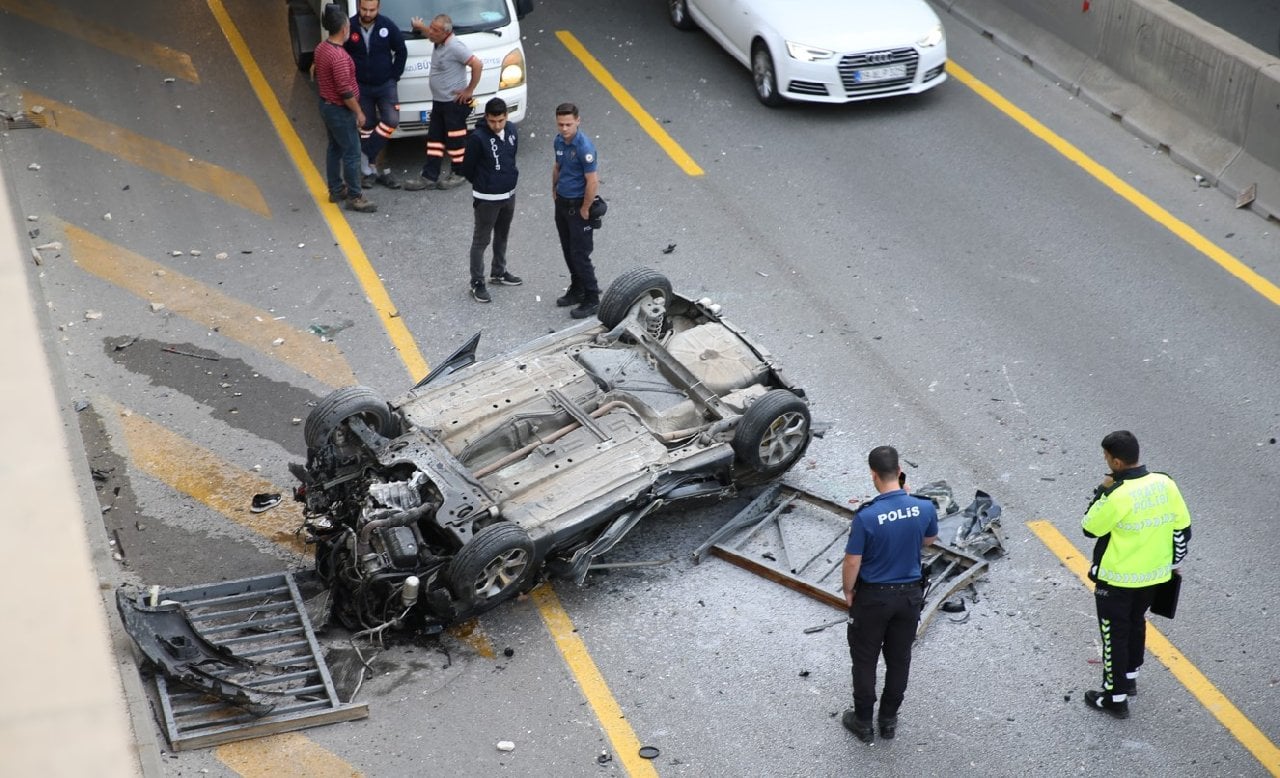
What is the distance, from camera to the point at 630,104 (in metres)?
15.8

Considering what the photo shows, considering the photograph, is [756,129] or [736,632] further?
[756,129]

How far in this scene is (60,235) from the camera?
1338 cm

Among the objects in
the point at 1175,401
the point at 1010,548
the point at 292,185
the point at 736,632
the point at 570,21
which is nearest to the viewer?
the point at 736,632

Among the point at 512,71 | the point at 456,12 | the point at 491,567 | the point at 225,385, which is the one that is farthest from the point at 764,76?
the point at 491,567

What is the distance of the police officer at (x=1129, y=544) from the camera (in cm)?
792

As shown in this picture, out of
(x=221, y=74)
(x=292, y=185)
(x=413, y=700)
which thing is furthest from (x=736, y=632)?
(x=221, y=74)

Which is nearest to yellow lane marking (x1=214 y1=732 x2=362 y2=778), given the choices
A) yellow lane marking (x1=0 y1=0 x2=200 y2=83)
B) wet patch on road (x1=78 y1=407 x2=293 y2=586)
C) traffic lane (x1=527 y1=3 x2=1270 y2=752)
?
wet patch on road (x1=78 y1=407 x2=293 y2=586)

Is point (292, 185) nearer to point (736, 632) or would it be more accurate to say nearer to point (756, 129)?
point (756, 129)

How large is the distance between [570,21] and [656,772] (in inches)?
447

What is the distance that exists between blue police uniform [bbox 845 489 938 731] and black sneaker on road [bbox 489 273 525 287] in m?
5.66

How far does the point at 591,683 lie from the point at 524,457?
1.59 metres

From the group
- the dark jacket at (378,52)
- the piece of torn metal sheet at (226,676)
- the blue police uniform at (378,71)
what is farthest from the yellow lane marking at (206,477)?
the dark jacket at (378,52)

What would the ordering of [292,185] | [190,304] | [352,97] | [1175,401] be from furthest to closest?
[292,185]
[352,97]
[190,304]
[1175,401]

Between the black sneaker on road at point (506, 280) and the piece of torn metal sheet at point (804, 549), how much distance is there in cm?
364
